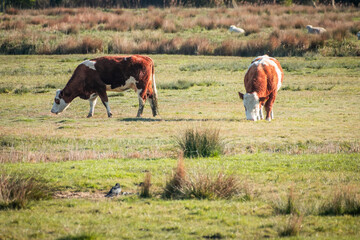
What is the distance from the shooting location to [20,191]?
30.5 ft

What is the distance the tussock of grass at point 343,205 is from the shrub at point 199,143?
15.3 ft

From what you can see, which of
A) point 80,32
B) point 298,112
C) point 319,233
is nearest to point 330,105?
point 298,112

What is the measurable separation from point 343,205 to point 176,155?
5261mm

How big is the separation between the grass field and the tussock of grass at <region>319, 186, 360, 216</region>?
0.34ft

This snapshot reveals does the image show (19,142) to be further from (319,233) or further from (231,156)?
(319,233)

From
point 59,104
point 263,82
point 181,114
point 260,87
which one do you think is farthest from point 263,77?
point 59,104

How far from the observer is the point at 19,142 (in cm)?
1532

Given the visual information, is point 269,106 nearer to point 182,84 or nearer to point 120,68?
point 120,68

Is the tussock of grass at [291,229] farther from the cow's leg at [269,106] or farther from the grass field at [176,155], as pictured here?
the cow's leg at [269,106]

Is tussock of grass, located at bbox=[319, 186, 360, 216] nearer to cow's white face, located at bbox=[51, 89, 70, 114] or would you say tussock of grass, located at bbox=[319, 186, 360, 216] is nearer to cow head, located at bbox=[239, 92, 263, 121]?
cow head, located at bbox=[239, 92, 263, 121]

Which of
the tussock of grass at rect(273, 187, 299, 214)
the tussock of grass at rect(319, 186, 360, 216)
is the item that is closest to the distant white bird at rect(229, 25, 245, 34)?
the tussock of grass at rect(319, 186, 360, 216)

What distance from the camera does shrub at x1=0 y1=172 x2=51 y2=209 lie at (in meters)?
9.20

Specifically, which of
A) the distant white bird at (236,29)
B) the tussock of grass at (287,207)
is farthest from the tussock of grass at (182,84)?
the tussock of grass at (287,207)

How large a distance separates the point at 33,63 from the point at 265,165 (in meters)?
24.7
